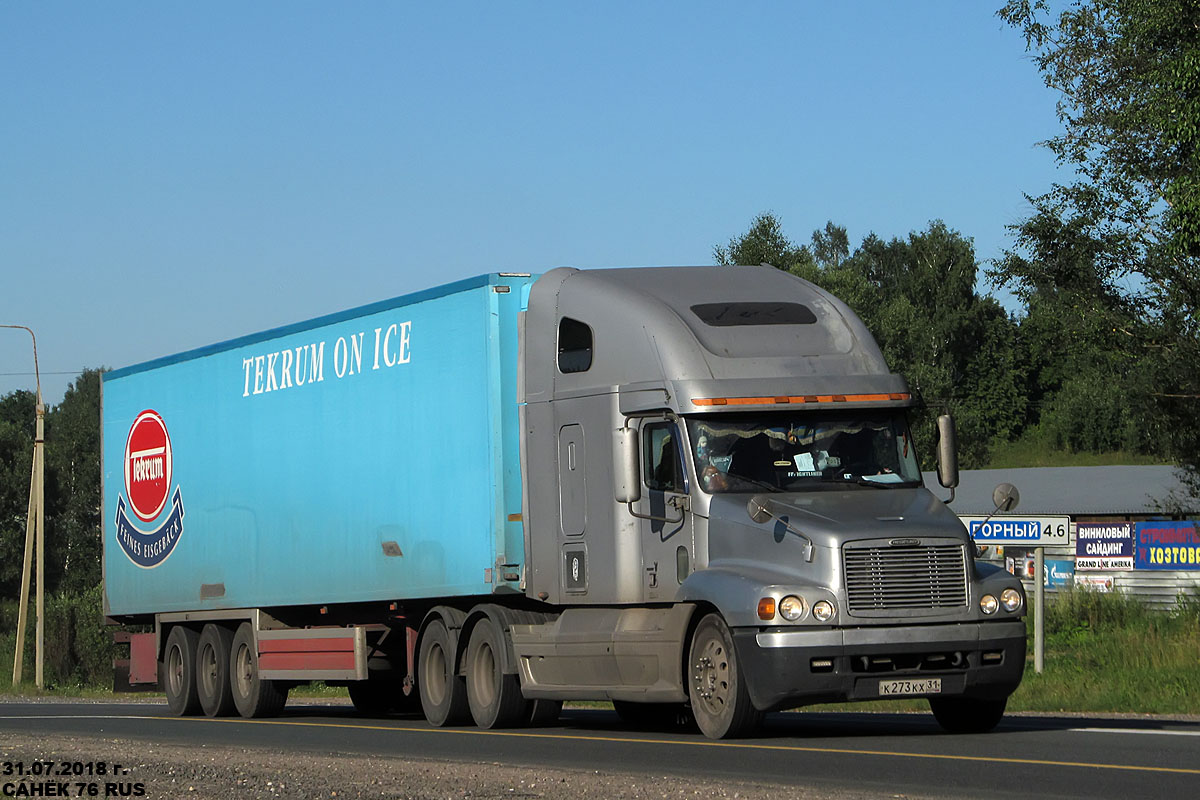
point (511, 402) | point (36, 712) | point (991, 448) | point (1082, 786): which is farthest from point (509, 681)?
point (991, 448)

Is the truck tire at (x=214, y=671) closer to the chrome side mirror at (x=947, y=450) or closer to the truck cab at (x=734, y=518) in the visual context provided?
the truck cab at (x=734, y=518)

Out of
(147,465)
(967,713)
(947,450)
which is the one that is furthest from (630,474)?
(147,465)

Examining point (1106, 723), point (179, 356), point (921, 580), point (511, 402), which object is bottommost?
point (1106, 723)

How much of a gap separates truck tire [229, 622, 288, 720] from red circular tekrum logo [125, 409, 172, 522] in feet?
9.07

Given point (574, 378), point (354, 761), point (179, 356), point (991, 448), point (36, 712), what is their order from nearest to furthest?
point (354, 761), point (574, 378), point (179, 356), point (36, 712), point (991, 448)

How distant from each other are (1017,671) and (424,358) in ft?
22.4

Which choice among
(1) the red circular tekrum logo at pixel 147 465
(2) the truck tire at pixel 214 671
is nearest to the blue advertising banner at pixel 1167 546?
(1) the red circular tekrum logo at pixel 147 465

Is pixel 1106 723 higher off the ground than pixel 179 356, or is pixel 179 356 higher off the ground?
pixel 179 356

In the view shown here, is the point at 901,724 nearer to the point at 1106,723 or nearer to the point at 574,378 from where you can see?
the point at 1106,723

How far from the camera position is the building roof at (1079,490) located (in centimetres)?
5084

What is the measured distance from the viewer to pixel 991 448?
10025cm

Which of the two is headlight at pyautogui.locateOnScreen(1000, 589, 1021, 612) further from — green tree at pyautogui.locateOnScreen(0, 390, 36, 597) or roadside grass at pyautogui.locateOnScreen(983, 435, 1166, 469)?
green tree at pyautogui.locateOnScreen(0, 390, 36, 597)

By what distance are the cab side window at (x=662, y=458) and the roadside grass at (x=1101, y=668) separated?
6000mm

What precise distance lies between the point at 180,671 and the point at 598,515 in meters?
9.52
